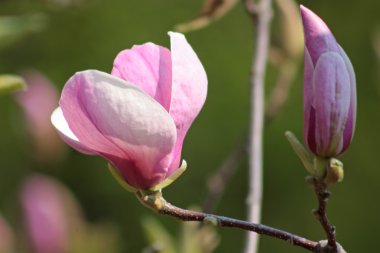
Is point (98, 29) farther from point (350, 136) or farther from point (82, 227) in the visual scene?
point (350, 136)

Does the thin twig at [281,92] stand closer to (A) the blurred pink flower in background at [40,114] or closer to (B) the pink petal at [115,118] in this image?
(A) the blurred pink flower in background at [40,114]

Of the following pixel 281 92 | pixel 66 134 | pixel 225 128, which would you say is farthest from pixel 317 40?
pixel 225 128

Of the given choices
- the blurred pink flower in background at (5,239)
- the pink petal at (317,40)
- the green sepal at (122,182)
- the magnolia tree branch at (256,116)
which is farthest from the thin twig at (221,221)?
the blurred pink flower in background at (5,239)

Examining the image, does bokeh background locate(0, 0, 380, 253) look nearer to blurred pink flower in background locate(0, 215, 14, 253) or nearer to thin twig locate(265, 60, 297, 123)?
blurred pink flower in background locate(0, 215, 14, 253)

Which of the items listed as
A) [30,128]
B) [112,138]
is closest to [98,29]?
[30,128]

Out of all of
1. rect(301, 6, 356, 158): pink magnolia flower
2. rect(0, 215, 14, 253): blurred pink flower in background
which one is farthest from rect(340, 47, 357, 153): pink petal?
rect(0, 215, 14, 253): blurred pink flower in background

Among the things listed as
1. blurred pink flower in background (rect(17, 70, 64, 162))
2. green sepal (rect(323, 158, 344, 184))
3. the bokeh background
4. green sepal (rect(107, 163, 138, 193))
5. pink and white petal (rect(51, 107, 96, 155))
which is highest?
pink and white petal (rect(51, 107, 96, 155))

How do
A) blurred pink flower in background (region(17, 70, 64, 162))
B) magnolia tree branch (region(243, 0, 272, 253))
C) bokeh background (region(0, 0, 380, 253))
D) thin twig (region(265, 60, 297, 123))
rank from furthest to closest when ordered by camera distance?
bokeh background (region(0, 0, 380, 253))
blurred pink flower in background (region(17, 70, 64, 162))
thin twig (region(265, 60, 297, 123))
magnolia tree branch (region(243, 0, 272, 253))

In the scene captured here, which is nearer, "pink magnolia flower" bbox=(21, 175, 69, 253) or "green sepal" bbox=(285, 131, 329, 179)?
"green sepal" bbox=(285, 131, 329, 179)

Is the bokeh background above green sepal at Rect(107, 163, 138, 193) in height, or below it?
below
